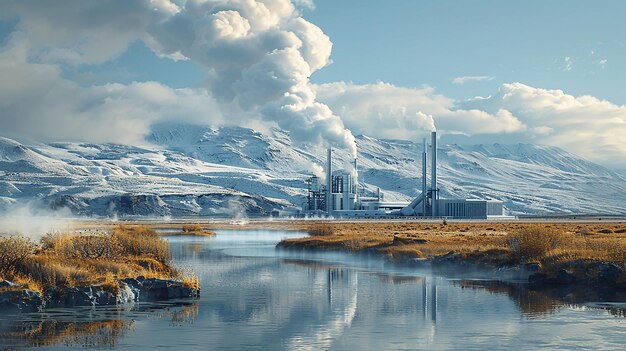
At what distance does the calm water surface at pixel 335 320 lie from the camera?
33000mm

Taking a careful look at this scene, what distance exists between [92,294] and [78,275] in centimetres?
158

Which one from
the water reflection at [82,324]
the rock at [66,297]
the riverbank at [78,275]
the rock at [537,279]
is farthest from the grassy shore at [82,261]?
the rock at [537,279]

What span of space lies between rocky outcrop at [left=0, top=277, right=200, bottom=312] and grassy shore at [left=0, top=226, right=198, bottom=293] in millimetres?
384

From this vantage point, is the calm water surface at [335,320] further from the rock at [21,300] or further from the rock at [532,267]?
the rock at [532,267]

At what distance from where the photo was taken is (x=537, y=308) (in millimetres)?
43062

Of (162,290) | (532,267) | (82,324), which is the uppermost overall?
(532,267)

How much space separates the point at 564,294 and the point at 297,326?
20.1 meters

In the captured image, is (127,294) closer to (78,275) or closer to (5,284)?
(78,275)

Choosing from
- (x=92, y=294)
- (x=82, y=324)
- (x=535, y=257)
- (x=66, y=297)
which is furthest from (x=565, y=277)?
(x=82, y=324)

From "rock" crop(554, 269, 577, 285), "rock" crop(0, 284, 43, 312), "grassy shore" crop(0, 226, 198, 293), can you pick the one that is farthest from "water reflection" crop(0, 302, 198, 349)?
"rock" crop(554, 269, 577, 285)

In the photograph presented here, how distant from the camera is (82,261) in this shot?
45.7 metres

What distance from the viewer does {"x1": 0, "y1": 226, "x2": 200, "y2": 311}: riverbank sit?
40844 mm

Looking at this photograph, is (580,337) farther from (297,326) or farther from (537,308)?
(297,326)

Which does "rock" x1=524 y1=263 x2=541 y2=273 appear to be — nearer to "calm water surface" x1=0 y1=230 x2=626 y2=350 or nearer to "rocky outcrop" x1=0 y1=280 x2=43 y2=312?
"calm water surface" x1=0 y1=230 x2=626 y2=350
